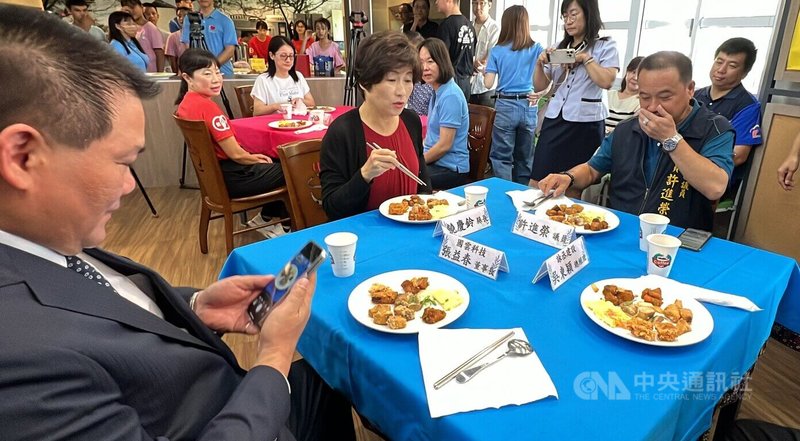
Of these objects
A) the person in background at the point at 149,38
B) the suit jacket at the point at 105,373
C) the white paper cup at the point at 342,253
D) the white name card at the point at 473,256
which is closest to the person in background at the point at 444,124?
→ the white name card at the point at 473,256

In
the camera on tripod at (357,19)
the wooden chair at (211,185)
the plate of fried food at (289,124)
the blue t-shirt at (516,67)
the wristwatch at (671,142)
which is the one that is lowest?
the wooden chair at (211,185)

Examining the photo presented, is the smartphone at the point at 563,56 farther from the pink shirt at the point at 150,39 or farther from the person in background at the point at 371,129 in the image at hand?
the pink shirt at the point at 150,39

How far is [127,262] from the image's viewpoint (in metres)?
0.88

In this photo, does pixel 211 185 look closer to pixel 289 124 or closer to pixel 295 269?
pixel 289 124

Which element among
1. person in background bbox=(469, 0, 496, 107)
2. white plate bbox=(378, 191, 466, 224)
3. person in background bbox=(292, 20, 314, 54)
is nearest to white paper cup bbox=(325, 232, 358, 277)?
white plate bbox=(378, 191, 466, 224)

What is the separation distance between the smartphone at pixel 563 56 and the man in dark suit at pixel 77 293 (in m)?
2.65

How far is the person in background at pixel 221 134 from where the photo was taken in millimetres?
2609

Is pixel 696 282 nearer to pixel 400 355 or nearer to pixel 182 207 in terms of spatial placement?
pixel 400 355

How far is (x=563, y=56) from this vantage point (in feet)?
9.12

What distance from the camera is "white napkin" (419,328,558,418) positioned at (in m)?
0.72

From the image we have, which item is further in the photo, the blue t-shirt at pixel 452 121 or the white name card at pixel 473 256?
the blue t-shirt at pixel 452 121

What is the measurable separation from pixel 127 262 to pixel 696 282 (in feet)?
4.28

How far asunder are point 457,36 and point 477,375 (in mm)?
3734

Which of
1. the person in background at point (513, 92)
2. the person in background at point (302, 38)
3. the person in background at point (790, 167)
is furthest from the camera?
the person in background at point (302, 38)
